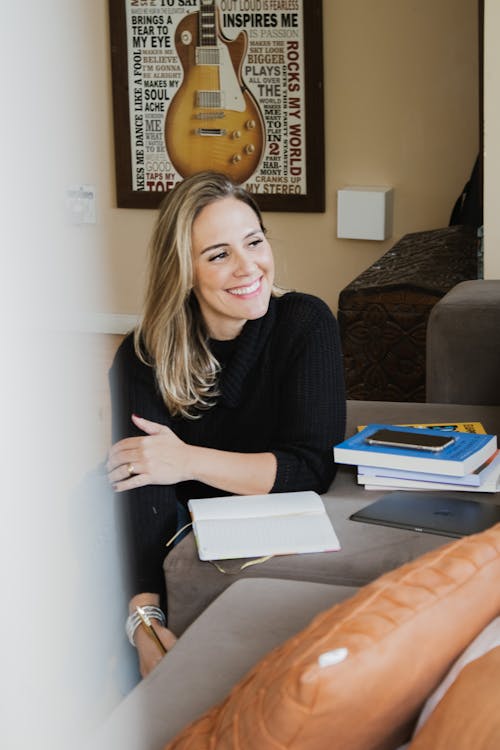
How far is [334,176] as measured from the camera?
3.74 meters

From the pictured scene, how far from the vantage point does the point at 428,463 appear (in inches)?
55.8

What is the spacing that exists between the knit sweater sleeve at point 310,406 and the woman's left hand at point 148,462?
5.6 inches

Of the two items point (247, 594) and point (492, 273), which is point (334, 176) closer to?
point (492, 273)

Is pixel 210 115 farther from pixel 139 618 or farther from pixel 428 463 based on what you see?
pixel 139 618

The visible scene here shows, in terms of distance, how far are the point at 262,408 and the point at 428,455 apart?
0.28m

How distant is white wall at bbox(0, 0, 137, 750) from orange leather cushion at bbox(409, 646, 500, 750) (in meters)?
0.32

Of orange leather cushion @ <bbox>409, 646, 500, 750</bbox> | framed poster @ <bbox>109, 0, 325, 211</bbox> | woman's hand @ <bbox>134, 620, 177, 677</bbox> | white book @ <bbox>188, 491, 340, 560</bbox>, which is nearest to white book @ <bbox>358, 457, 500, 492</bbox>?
white book @ <bbox>188, 491, 340, 560</bbox>

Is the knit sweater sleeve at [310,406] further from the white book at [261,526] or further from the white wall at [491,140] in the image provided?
the white wall at [491,140]

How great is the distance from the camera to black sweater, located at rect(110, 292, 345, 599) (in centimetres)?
146

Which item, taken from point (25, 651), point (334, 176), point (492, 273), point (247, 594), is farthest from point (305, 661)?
point (334, 176)

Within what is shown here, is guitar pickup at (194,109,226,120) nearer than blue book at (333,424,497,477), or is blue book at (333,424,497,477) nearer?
blue book at (333,424,497,477)

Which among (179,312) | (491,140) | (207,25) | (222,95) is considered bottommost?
(179,312)

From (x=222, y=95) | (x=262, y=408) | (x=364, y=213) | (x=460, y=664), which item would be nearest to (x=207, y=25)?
(x=222, y=95)

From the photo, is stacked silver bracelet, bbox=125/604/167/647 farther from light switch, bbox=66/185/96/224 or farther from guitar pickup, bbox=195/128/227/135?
guitar pickup, bbox=195/128/227/135
